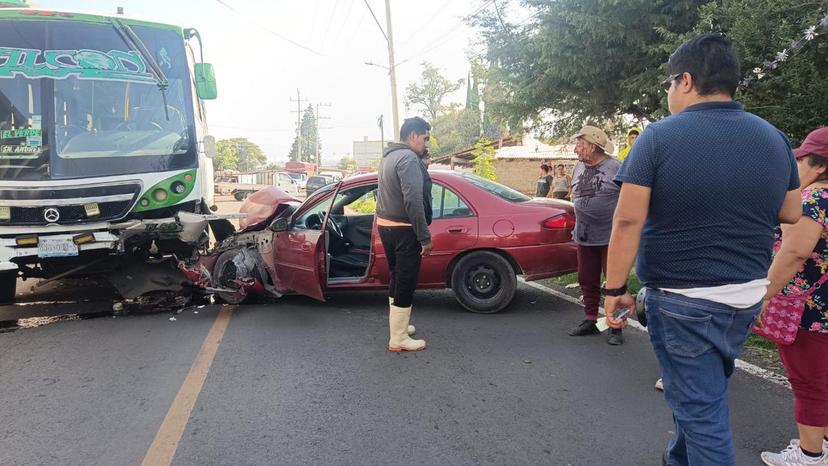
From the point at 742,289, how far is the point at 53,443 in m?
3.48

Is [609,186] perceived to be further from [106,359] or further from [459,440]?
[106,359]

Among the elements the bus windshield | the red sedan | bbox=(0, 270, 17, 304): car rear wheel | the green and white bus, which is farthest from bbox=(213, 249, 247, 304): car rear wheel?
bbox=(0, 270, 17, 304): car rear wheel

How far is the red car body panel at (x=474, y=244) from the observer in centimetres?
557

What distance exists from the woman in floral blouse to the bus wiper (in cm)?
572

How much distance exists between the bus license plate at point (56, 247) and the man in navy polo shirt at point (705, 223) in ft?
17.5

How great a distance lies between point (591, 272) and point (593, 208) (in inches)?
22.3

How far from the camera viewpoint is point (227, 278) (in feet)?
20.3

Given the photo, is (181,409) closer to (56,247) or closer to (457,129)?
(56,247)

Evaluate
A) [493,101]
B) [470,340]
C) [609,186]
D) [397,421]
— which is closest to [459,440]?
[397,421]

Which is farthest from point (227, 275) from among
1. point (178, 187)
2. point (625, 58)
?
point (625, 58)

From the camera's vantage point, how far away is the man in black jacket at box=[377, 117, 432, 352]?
4402mm

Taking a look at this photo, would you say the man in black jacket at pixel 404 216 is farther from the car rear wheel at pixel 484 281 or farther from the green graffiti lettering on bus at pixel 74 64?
Answer: the green graffiti lettering on bus at pixel 74 64

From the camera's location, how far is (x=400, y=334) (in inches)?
182

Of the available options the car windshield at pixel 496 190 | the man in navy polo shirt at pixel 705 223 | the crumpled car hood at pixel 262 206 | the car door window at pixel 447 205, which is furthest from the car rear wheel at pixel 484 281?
the man in navy polo shirt at pixel 705 223
